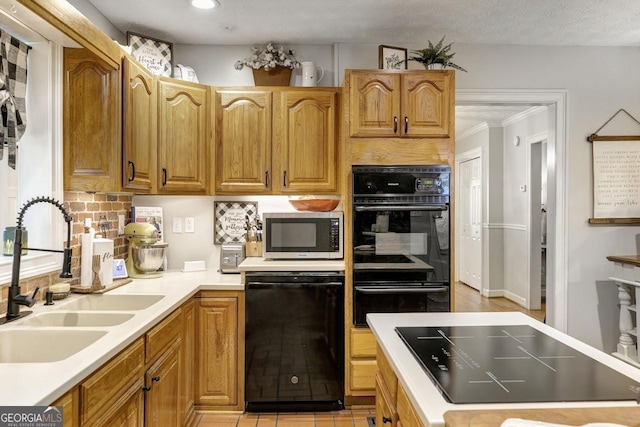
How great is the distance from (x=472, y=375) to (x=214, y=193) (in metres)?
2.30

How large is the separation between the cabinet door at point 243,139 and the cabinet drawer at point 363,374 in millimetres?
1339

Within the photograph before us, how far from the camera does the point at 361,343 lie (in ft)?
9.15

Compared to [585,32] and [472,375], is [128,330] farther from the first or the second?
[585,32]

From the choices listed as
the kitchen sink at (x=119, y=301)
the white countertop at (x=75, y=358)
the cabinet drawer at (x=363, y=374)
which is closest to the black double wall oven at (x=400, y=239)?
the cabinet drawer at (x=363, y=374)

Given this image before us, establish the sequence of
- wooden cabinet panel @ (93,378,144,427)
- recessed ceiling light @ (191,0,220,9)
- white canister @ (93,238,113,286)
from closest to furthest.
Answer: wooden cabinet panel @ (93,378,144,427) < white canister @ (93,238,113,286) < recessed ceiling light @ (191,0,220,9)

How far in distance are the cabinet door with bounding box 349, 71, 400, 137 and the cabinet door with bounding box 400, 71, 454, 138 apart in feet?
0.19

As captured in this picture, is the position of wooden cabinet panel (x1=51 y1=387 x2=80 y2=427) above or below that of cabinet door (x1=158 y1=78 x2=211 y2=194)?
below

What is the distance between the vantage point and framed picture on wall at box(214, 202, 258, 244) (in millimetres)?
3326

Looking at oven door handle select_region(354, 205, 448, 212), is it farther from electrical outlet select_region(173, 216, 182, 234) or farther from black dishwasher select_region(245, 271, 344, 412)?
electrical outlet select_region(173, 216, 182, 234)

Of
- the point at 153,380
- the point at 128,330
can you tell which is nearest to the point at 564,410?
the point at 128,330

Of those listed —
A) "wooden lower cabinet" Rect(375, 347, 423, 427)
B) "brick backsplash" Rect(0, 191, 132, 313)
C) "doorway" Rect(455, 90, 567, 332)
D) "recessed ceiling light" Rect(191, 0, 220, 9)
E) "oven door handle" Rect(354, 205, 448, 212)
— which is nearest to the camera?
"wooden lower cabinet" Rect(375, 347, 423, 427)

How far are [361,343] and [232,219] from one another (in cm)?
135

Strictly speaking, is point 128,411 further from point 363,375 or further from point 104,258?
point 363,375

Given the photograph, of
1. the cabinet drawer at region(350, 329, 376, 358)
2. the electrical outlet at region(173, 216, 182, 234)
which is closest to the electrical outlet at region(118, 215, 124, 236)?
the electrical outlet at region(173, 216, 182, 234)
